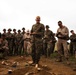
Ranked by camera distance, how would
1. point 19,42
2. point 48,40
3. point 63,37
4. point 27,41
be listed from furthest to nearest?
point 19,42 → point 27,41 → point 48,40 → point 63,37

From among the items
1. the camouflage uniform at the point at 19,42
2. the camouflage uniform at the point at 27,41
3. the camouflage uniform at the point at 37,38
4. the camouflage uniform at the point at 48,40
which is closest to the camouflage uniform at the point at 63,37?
the camouflage uniform at the point at 37,38

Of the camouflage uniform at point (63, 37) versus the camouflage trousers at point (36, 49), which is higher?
the camouflage uniform at point (63, 37)

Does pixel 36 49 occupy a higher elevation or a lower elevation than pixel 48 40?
lower

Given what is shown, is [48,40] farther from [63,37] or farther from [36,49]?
[36,49]

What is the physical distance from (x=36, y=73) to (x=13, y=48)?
9594mm

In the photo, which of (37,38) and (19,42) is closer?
(37,38)

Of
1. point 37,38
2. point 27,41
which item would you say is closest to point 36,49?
point 37,38

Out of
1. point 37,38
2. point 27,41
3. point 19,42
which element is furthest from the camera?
point 19,42

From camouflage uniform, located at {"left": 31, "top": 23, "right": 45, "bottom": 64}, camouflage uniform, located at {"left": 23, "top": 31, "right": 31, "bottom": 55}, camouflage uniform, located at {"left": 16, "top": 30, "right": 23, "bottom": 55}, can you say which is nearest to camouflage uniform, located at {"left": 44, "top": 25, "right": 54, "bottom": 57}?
camouflage uniform, located at {"left": 23, "top": 31, "right": 31, "bottom": 55}

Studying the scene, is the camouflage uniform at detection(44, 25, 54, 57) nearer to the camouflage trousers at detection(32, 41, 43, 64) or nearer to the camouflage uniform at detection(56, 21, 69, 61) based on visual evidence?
the camouflage uniform at detection(56, 21, 69, 61)

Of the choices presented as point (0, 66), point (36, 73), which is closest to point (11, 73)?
point (36, 73)

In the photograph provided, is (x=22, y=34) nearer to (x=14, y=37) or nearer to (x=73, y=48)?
(x=14, y=37)

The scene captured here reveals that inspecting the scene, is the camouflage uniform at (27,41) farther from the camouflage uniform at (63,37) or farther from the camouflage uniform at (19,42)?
the camouflage uniform at (63,37)

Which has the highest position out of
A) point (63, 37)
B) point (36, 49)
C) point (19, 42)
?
point (63, 37)
